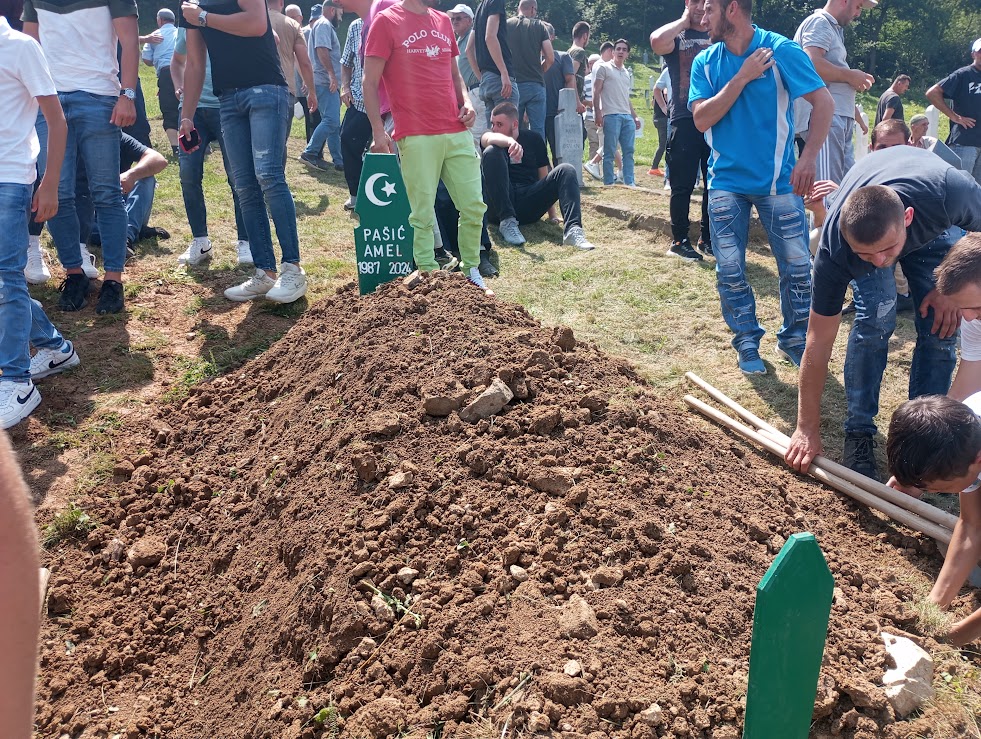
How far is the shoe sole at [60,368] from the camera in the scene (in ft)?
14.5

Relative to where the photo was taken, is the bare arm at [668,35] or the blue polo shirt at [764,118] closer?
the blue polo shirt at [764,118]

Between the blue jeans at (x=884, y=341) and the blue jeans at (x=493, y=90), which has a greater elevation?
the blue jeans at (x=493, y=90)

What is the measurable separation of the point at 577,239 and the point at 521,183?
113 centimetres

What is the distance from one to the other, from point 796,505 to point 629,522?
109cm

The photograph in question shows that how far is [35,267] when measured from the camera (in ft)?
18.2

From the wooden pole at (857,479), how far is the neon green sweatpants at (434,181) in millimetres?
1958

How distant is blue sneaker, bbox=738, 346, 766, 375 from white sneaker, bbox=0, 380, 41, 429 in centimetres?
419

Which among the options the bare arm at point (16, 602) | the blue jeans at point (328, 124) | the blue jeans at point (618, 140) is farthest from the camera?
the blue jeans at point (618, 140)

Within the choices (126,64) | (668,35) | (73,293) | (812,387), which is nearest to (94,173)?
(126,64)

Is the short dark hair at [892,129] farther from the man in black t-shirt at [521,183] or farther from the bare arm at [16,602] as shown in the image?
the bare arm at [16,602]

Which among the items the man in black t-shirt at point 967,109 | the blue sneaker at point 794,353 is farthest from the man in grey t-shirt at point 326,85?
the man in black t-shirt at point 967,109

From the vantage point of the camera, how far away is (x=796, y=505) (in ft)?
10.8

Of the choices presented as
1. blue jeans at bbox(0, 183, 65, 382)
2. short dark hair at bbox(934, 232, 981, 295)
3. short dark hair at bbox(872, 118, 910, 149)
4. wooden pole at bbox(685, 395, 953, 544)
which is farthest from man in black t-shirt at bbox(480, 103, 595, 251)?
short dark hair at bbox(934, 232, 981, 295)

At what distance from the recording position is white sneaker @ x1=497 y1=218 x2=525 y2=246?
25.1ft
